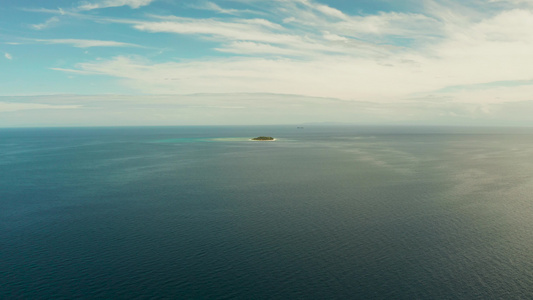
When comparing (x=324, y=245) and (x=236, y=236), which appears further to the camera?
(x=236, y=236)

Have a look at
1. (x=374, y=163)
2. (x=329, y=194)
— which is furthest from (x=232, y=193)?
(x=374, y=163)

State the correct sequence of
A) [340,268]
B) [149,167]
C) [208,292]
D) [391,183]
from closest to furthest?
[208,292] < [340,268] < [391,183] < [149,167]

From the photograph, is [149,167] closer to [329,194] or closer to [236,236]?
[329,194]

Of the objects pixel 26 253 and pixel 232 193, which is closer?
pixel 26 253

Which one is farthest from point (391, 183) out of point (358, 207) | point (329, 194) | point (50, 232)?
point (50, 232)

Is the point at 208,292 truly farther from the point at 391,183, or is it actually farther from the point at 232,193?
the point at 391,183

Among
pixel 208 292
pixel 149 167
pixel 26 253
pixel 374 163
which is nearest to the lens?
pixel 208 292

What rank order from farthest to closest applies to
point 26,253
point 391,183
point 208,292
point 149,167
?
1. point 149,167
2. point 391,183
3. point 26,253
4. point 208,292

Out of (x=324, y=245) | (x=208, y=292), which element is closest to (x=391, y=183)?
(x=324, y=245)

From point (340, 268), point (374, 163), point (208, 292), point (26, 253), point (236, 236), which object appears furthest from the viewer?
point (374, 163)
